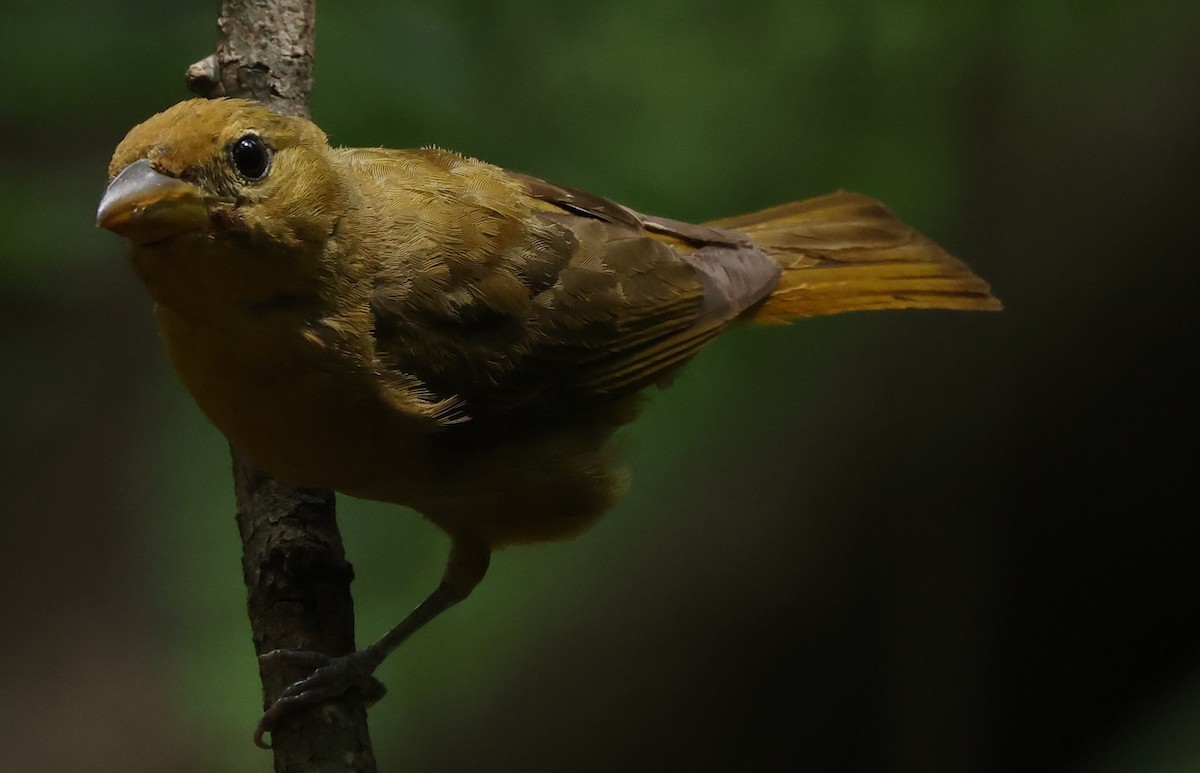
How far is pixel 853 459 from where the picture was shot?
4473 millimetres

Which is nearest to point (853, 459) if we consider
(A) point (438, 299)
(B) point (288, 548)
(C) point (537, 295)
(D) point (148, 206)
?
(C) point (537, 295)

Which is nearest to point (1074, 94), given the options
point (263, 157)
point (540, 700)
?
point (540, 700)

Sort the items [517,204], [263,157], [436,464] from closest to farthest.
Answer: [263,157], [436,464], [517,204]

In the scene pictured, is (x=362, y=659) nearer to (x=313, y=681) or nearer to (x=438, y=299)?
(x=313, y=681)

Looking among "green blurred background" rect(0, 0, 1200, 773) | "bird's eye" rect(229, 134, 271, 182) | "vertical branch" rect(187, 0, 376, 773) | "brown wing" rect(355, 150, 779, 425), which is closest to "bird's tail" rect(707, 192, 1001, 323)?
"brown wing" rect(355, 150, 779, 425)

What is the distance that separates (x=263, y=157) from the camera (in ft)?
7.73

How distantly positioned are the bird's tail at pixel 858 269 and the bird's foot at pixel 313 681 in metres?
1.56

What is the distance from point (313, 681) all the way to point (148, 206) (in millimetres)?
1072

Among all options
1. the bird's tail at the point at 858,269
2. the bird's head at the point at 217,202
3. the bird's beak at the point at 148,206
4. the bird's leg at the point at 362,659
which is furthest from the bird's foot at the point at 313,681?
the bird's tail at the point at 858,269

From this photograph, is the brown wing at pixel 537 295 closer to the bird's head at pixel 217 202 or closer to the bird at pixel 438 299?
the bird at pixel 438 299

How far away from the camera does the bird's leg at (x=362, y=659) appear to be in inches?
103

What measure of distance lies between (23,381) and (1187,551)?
15.2 ft

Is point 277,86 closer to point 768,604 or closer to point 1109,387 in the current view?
point 768,604

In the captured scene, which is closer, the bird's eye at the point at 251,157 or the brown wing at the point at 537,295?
the bird's eye at the point at 251,157
